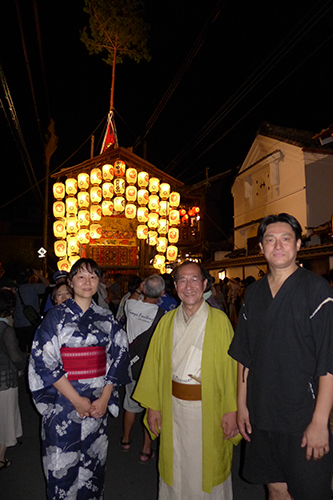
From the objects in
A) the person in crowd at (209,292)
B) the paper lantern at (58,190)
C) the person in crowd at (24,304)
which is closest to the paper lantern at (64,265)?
the paper lantern at (58,190)

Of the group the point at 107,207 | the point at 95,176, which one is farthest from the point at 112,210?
the point at 95,176

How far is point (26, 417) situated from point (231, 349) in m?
4.34

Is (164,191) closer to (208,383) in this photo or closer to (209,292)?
(209,292)

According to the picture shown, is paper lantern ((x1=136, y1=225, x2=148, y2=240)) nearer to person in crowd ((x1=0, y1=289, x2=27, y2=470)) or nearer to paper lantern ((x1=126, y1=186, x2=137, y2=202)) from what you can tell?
paper lantern ((x1=126, y1=186, x2=137, y2=202))

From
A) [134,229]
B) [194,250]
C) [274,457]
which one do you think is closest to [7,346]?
[274,457]

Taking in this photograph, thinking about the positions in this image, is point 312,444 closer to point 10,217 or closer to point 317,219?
point 317,219

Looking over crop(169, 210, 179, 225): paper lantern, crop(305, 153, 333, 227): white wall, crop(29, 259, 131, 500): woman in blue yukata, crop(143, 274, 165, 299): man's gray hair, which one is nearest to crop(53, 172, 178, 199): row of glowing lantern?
crop(169, 210, 179, 225): paper lantern

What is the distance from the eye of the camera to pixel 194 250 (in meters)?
22.8

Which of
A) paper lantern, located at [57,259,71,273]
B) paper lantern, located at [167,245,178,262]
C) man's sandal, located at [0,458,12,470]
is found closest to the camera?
man's sandal, located at [0,458,12,470]

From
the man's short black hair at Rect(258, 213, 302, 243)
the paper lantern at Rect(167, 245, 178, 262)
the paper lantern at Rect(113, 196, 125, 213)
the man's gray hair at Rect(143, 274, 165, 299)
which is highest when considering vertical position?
the paper lantern at Rect(113, 196, 125, 213)

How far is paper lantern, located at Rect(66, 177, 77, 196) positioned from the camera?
43.1ft

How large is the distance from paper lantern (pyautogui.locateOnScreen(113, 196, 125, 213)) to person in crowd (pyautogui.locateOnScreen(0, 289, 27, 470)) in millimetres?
9936

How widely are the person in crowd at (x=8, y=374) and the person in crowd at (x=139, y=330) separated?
4.23ft

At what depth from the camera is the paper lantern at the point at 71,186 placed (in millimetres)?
13125
